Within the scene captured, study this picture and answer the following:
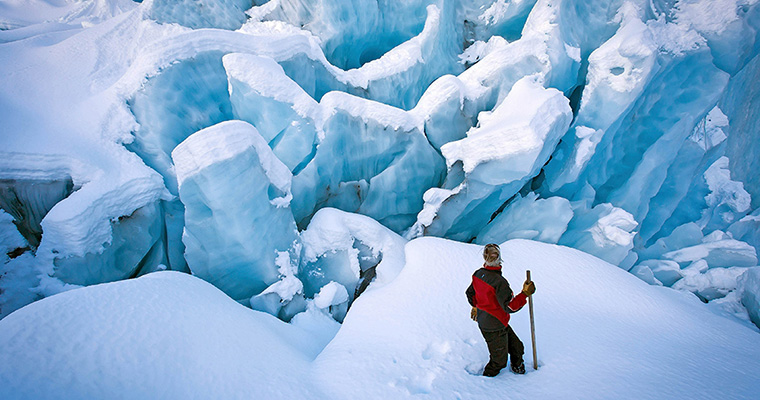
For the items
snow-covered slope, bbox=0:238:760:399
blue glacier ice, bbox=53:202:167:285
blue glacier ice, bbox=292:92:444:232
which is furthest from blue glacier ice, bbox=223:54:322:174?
snow-covered slope, bbox=0:238:760:399

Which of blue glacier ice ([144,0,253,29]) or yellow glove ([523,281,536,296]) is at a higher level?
blue glacier ice ([144,0,253,29])

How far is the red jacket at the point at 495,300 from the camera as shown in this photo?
7.04 ft

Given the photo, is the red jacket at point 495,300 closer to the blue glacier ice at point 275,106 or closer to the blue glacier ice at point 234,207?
the blue glacier ice at point 234,207

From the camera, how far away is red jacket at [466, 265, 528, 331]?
7.04 ft

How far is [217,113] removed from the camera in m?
4.80

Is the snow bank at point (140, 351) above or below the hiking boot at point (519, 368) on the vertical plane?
above

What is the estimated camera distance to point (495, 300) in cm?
218

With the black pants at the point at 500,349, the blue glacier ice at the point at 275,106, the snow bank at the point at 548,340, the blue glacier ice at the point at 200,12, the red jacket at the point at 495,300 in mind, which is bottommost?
the snow bank at the point at 548,340

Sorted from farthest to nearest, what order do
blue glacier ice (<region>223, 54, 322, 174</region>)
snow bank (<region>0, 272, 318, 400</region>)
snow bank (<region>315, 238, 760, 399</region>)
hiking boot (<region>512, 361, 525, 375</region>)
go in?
blue glacier ice (<region>223, 54, 322, 174</region>) < hiking boot (<region>512, 361, 525, 375</region>) < snow bank (<region>315, 238, 760, 399</region>) < snow bank (<region>0, 272, 318, 400</region>)

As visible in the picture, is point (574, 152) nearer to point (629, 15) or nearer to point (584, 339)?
point (629, 15)

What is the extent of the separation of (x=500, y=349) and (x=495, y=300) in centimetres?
33

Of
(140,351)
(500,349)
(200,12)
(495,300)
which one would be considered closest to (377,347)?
(500,349)

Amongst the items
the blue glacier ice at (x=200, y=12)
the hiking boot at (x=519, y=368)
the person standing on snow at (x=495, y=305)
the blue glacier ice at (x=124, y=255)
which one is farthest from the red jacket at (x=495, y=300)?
the blue glacier ice at (x=200, y=12)

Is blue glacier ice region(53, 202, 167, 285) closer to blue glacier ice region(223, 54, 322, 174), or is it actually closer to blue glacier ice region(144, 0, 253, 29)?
blue glacier ice region(223, 54, 322, 174)
